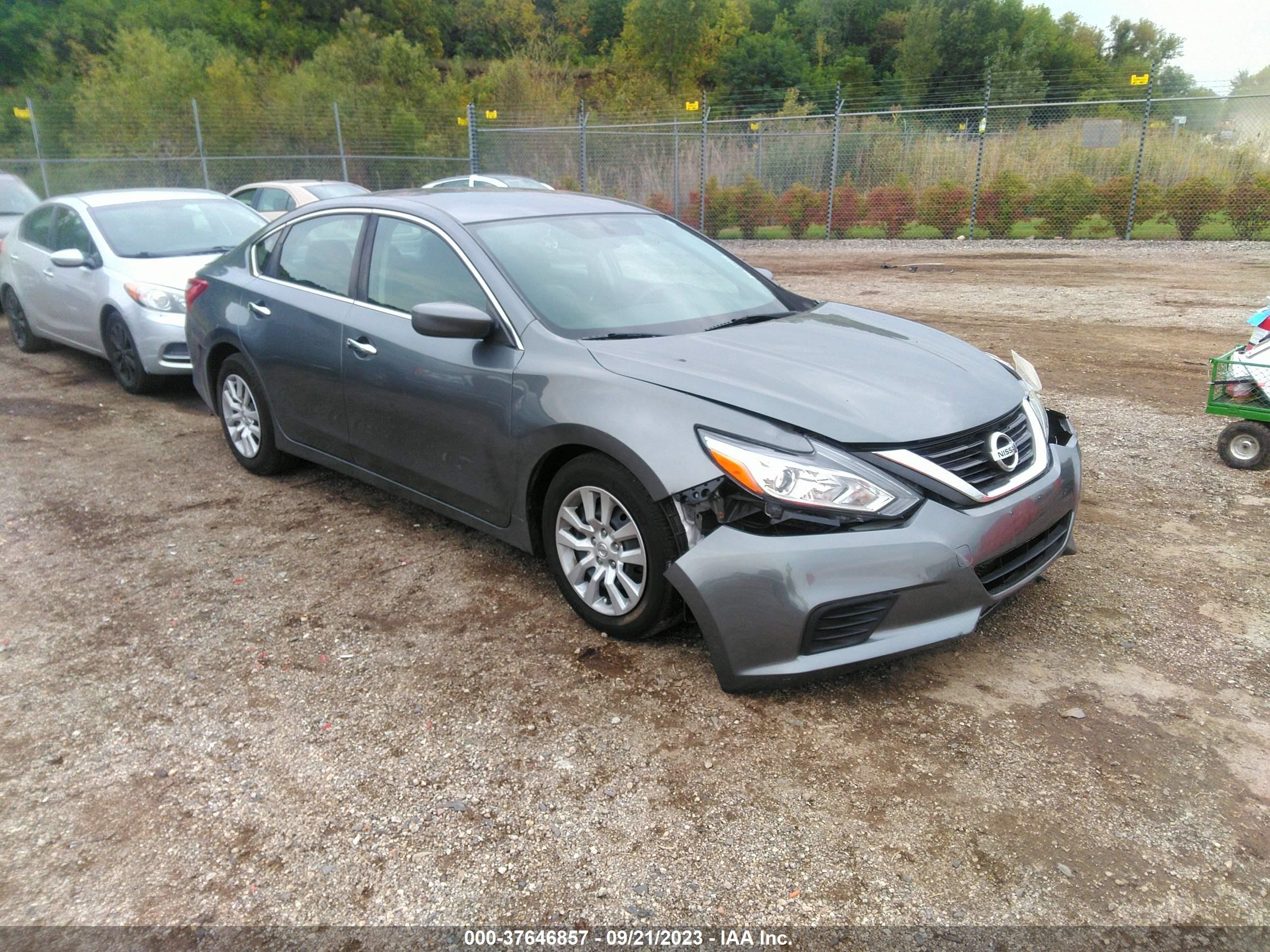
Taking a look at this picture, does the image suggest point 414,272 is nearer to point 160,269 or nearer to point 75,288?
point 160,269

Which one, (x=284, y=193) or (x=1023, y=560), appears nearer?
(x=1023, y=560)

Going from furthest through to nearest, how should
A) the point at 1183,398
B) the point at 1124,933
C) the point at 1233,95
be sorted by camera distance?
the point at 1233,95 < the point at 1183,398 < the point at 1124,933

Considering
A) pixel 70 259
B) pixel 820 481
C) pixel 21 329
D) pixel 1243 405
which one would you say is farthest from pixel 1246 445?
pixel 21 329

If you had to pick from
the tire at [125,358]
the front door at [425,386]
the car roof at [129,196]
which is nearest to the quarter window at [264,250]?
the front door at [425,386]

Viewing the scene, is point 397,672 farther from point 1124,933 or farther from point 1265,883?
point 1265,883

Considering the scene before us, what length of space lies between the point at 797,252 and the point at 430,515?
1514 cm

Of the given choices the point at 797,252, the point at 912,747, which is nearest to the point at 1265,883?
the point at 912,747

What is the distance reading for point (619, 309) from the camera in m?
3.86

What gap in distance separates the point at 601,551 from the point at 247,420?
289 centimetres

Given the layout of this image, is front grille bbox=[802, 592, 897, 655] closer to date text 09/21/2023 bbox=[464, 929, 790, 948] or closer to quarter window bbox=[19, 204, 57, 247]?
date text 09/21/2023 bbox=[464, 929, 790, 948]

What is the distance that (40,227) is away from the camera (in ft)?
27.5

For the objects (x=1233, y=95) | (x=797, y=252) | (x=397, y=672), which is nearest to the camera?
(x=397, y=672)

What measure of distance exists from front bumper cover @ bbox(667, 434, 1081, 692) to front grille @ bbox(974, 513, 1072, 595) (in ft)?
0.14

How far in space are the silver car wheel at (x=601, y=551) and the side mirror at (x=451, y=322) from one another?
0.76m
